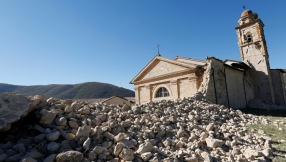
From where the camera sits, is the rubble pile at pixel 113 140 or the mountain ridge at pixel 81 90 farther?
the mountain ridge at pixel 81 90

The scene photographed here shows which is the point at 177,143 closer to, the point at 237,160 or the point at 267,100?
the point at 237,160

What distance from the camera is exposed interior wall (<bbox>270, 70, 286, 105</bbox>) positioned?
17734 mm

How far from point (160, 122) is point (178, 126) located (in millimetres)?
516

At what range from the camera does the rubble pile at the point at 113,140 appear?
119 inches

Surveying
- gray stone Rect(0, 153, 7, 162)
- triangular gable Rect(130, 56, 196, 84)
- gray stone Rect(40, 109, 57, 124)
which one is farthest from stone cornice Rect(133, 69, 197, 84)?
gray stone Rect(0, 153, 7, 162)

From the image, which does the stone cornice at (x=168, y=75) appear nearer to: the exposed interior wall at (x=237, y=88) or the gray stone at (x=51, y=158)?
the exposed interior wall at (x=237, y=88)

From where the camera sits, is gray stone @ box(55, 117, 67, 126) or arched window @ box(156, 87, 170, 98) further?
arched window @ box(156, 87, 170, 98)

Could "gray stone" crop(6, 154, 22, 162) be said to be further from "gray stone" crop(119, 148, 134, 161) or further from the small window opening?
the small window opening

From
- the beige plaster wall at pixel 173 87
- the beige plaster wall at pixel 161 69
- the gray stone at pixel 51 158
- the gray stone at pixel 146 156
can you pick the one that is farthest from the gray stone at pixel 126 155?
the beige plaster wall at pixel 161 69

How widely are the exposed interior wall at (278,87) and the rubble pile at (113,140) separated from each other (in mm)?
17107

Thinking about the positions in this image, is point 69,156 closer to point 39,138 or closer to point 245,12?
point 39,138

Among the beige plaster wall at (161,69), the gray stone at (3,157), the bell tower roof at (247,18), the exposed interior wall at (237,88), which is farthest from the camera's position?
the bell tower roof at (247,18)

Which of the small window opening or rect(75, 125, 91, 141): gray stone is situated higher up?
the small window opening

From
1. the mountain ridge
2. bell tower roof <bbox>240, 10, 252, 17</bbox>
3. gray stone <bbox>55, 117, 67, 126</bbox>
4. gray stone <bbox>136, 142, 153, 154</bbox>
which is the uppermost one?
bell tower roof <bbox>240, 10, 252, 17</bbox>
